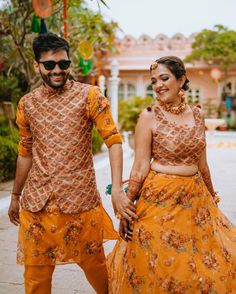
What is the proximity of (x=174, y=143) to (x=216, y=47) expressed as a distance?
71.4ft

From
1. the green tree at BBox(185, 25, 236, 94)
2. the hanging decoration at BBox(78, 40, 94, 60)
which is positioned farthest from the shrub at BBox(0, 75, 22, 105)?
the green tree at BBox(185, 25, 236, 94)

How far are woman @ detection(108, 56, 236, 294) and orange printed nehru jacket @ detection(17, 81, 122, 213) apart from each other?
0.73ft

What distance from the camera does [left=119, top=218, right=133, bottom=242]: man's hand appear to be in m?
2.51

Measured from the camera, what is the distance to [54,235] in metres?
2.44

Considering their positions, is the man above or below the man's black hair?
below

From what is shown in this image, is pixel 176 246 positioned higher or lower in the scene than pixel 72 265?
higher

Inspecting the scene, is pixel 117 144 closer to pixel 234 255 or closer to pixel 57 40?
pixel 57 40

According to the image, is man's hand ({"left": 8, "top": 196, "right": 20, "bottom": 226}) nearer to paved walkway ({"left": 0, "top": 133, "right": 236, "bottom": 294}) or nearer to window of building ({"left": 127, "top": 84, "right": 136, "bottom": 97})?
paved walkway ({"left": 0, "top": 133, "right": 236, "bottom": 294})

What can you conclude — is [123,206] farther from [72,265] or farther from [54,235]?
[72,265]

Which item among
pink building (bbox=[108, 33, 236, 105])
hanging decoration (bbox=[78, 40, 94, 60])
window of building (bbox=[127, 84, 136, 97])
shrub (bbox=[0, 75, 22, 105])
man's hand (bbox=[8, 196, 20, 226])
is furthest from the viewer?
window of building (bbox=[127, 84, 136, 97])

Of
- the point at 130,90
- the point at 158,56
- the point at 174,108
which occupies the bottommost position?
the point at 130,90

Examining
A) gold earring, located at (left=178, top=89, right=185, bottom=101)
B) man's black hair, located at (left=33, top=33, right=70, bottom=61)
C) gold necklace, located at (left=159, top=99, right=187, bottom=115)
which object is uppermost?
man's black hair, located at (left=33, top=33, right=70, bottom=61)

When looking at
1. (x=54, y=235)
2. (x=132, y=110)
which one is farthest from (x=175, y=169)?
(x=132, y=110)

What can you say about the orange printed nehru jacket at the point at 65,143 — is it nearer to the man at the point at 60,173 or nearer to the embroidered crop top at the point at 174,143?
the man at the point at 60,173
